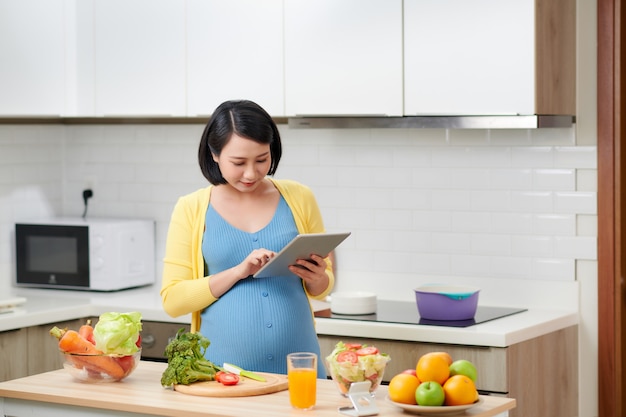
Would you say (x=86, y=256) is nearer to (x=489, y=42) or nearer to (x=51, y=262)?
(x=51, y=262)

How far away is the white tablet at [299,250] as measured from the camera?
10.3 ft

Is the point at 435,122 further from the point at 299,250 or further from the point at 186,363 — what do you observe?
the point at 186,363

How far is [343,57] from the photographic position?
4316 mm

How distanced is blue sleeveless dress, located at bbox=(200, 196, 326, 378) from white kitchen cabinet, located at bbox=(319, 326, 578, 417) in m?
0.60

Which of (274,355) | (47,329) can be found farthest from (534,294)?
(47,329)

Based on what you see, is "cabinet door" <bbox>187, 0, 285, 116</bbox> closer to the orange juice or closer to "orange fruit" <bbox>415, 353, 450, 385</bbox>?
the orange juice

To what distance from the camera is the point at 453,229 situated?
180 inches

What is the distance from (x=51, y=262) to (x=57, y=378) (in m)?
1.85

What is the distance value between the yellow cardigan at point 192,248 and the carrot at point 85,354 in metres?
0.33

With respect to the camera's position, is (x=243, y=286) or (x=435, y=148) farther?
(x=435, y=148)

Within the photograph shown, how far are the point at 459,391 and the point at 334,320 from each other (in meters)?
1.50

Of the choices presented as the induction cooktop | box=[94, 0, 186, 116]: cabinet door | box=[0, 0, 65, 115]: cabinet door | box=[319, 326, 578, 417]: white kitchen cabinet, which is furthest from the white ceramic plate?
box=[0, 0, 65, 115]: cabinet door

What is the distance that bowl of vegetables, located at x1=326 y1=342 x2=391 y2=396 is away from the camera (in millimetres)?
2850

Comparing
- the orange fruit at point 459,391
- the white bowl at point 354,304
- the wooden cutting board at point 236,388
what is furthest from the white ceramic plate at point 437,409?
the white bowl at point 354,304
